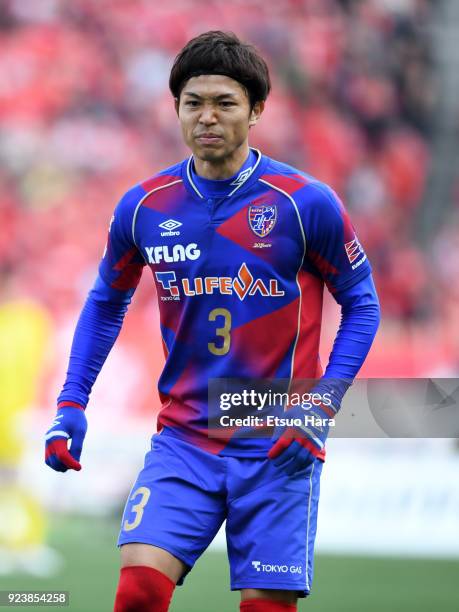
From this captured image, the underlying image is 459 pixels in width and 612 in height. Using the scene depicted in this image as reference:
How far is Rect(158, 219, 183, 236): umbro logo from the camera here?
3.81 meters

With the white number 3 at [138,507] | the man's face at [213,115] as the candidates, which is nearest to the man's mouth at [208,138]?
the man's face at [213,115]

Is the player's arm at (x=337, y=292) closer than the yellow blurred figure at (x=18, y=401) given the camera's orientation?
Yes

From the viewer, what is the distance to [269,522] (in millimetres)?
3627

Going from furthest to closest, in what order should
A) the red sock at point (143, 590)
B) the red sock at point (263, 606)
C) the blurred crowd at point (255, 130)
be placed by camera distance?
1. the blurred crowd at point (255, 130)
2. the red sock at point (263, 606)
3. the red sock at point (143, 590)

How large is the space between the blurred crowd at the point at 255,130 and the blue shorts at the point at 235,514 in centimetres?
652

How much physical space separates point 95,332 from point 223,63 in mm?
976

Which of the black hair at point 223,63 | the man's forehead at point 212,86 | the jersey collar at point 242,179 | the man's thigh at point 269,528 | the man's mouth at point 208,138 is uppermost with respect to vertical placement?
the black hair at point 223,63

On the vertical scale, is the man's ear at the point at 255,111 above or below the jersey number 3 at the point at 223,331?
above

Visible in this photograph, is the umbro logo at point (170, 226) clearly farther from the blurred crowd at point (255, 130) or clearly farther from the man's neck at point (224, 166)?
the blurred crowd at point (255, 130)

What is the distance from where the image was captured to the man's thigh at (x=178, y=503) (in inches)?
141

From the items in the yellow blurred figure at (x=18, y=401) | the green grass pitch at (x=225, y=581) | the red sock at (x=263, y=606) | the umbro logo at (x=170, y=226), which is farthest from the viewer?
the yellow blurred figure at (x=18, y=401)

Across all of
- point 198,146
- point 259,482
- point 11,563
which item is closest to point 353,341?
point 259,482

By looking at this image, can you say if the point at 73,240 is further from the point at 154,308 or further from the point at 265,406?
the point at 265,406

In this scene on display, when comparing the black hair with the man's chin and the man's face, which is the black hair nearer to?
the man's face
